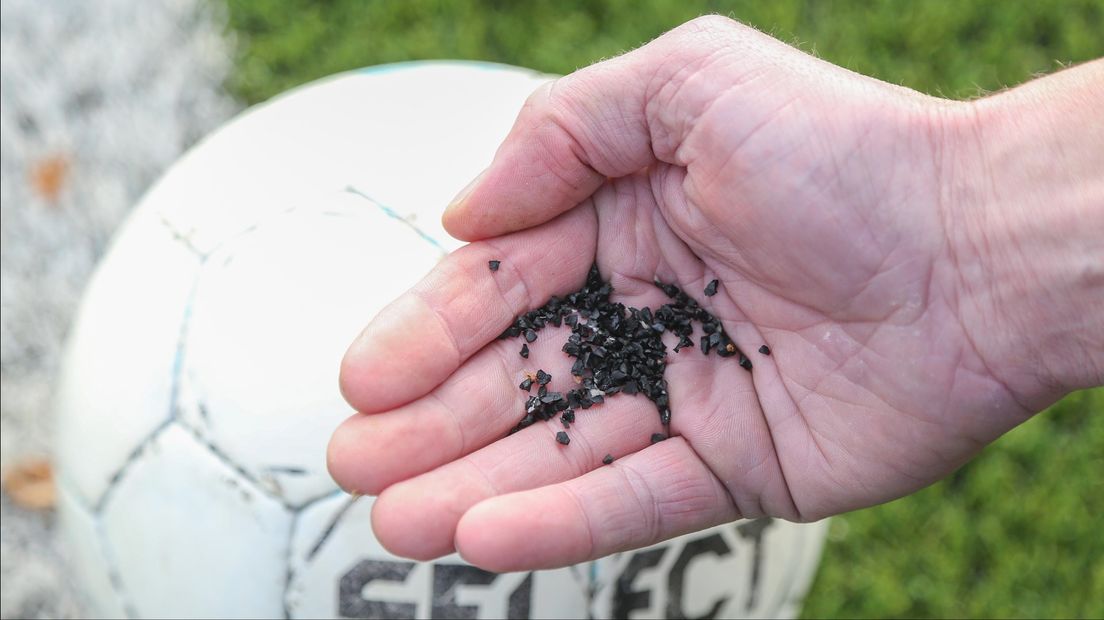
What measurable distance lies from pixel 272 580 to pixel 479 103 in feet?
3.70

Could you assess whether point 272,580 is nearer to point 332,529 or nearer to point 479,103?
point 332,529

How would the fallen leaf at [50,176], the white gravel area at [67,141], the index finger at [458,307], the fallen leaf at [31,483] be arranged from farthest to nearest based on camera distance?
the fallen leaf at [50,176] → the white gravel area at [67,141] → the fallen leaf at [31,483] → the index finger at [458,307]

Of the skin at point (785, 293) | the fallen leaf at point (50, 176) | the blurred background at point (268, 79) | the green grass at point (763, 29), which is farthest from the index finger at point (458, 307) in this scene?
the fallen leaf at point (50, 176)

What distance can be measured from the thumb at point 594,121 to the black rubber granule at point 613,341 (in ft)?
0.72

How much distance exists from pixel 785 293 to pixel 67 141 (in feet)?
9.64

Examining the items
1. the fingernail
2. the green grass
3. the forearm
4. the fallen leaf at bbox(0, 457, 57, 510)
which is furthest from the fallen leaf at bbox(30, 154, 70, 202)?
the forearm

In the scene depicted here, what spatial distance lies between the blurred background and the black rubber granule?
133 centimetres

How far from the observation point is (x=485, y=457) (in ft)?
6.70

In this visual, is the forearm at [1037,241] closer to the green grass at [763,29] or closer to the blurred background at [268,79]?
the blurred background at [268,79]

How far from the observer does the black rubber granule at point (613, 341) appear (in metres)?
2.20

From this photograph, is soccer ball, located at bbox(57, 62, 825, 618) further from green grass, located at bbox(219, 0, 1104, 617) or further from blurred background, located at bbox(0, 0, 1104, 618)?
green grass, located at bbox(219, 0, 1104, 617)

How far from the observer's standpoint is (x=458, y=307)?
2131 millimetres

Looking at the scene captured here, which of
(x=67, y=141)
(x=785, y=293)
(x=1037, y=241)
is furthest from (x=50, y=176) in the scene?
(x=1037, y=241)

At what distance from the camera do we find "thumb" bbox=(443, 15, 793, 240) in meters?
2.15
